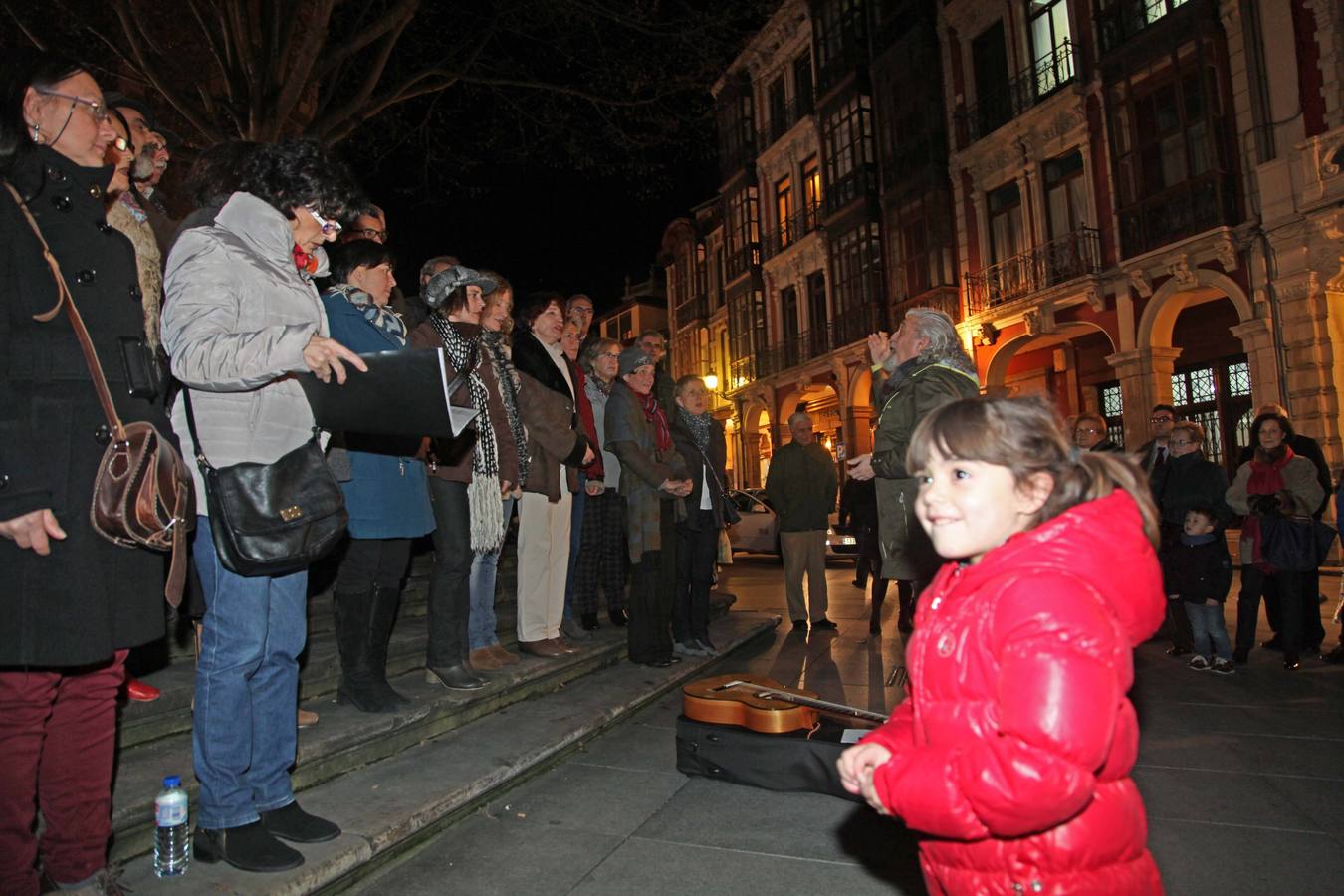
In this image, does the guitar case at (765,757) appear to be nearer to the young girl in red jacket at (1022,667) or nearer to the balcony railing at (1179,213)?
the young girl in red jacket at (1022,667)

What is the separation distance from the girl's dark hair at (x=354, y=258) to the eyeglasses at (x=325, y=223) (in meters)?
1.03

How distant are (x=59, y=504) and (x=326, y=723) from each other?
1689 millimetres

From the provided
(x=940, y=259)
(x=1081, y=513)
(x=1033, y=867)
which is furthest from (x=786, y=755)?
(x=940, y=259)

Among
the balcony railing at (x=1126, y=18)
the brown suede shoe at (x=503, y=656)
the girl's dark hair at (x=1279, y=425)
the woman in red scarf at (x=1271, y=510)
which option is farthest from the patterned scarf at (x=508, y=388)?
the balcony railing at (x=1126, y=18)

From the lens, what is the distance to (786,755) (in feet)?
11.4

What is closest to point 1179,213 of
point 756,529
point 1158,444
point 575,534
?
point 756,529

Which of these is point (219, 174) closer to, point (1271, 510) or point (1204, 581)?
point (1204, 581)

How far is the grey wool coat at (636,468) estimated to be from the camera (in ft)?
18.2

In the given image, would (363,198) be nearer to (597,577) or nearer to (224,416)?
(224,416)

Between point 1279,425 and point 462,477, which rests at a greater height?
point 1279,425

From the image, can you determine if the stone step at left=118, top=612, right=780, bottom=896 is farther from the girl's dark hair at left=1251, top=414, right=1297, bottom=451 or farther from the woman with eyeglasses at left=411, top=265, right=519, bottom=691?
the girl's dark hair at left=1251, top=414, right=1297, bottom=451

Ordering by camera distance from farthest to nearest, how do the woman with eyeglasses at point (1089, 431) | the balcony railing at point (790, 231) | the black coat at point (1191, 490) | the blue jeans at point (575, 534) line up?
the balcony railing at point (790, 231), the woman with eyeglasses at point (1089, 431), the black coat at point (1191, 490), the blue jeans at point (575, 534)

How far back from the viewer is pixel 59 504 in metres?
2.14

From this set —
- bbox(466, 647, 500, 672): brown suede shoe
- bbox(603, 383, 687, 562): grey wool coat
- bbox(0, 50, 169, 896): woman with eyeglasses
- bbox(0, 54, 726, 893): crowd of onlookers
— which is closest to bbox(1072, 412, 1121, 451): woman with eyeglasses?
bbox(603, 383, 687, 562): grey wool coat
